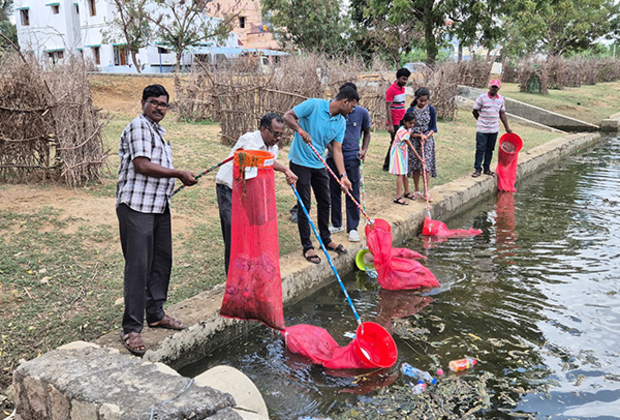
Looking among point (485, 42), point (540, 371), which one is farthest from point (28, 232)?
point (485, 42)

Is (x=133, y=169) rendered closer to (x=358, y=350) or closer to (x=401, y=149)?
(x=358, y=350)

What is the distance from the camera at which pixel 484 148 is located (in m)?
9.43

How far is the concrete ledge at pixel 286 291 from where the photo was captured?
359 cm

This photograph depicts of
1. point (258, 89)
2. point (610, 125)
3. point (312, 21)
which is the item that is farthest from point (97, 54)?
point (610, 125)

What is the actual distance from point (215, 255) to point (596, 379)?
3.42 m

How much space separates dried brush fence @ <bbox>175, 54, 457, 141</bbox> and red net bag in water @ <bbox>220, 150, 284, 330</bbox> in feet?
22.4

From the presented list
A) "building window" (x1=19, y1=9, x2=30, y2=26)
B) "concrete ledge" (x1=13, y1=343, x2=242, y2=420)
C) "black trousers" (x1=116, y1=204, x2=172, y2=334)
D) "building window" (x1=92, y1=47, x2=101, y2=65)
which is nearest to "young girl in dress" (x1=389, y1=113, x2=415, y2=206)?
"black trousers" (x1=116, y1=204, x2=172, y2=334)

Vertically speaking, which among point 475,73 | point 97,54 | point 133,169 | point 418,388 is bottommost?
point 418,388

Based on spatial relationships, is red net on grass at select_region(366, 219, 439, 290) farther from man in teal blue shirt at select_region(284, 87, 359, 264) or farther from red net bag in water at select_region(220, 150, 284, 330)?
red net bag in water at select_region(220, 150, 284, 330)

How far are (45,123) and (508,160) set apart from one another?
7.51 metres

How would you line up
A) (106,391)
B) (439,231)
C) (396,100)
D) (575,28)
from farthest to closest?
1. (575,28)
2. (396,100)
3. (439,231)
4. (106,391)

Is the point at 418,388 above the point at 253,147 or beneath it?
beneath

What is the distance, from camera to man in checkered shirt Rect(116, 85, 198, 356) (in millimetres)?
3271

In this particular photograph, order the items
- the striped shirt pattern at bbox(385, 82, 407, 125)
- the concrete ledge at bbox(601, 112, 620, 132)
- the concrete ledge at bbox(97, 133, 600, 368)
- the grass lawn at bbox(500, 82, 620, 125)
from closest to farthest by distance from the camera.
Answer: the concrete ledge at bbox(97, 133, 600, 368) → the striped shirt pattern at bbox(385, 82, 407, 125) → the concrete ledge at bbox(601, 112, 620, 132) → the grass lawn at bbox(500, 82, 620, 125)
